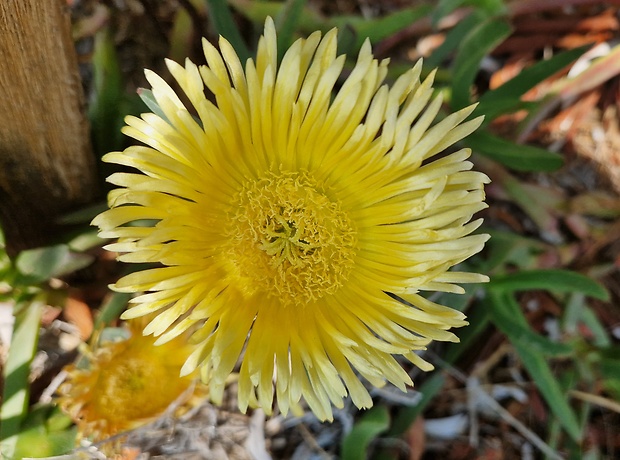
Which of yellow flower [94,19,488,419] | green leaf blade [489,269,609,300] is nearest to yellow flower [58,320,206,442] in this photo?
yellow flower [94,19,488,419]

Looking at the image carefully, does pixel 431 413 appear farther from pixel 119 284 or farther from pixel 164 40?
pixel 164 40

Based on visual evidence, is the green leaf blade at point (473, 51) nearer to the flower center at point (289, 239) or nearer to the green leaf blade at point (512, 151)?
the green leaf blade at point (512, 151)

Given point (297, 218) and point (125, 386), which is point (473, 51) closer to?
point (297, 218)

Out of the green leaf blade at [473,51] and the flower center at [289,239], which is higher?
the green leaf blade at [473,51]

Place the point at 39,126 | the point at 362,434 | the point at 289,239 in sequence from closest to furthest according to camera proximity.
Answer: the point at 39,126
the point at 289,239
the point at 362,434

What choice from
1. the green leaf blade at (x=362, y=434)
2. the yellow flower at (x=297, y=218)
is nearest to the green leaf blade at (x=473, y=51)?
the yellow flower at (x=297, y=218)

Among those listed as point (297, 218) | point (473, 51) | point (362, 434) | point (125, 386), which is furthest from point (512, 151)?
point (125, 386)

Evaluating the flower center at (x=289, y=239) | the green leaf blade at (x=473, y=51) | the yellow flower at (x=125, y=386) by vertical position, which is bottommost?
the yellow flower at (x=125, y=386)
